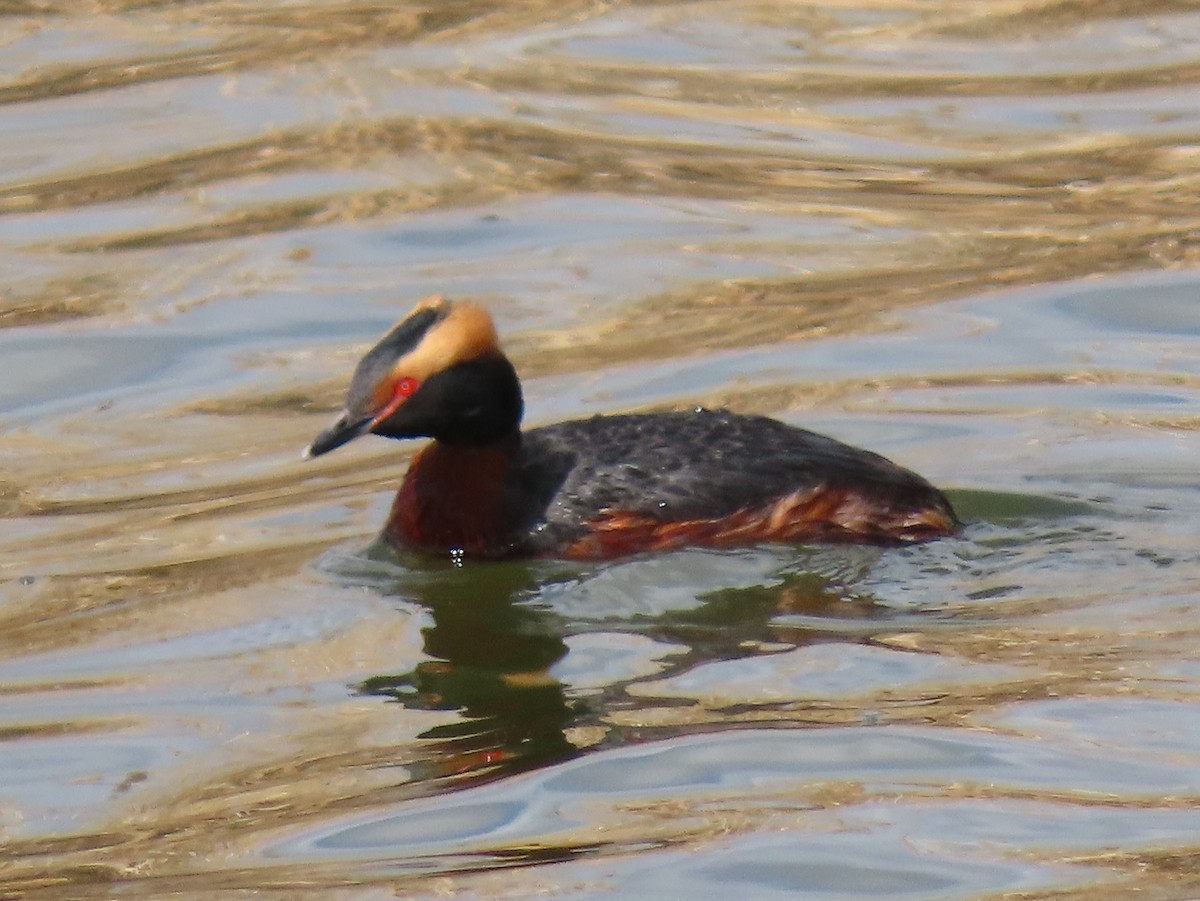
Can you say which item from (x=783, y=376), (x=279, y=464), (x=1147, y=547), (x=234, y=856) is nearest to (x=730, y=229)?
(x=783, y=376)

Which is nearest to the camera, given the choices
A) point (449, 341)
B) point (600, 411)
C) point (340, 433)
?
point (340, 433)

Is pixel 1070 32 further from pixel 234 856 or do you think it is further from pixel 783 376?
pixel 234 856

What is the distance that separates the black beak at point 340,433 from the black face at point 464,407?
1.7 inches

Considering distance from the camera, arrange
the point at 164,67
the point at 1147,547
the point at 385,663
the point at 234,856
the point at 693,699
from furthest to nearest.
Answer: the point at 164,67
the point at 1147,547
the point at 385,663
the point at 693,699
the point at 234,856

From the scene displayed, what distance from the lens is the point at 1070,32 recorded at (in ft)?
50.3

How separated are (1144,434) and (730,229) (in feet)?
12.0

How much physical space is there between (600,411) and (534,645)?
106 inches

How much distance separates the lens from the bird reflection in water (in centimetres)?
675

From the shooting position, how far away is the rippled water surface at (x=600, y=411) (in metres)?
6.23

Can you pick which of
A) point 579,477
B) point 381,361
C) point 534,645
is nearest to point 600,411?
point 579,477

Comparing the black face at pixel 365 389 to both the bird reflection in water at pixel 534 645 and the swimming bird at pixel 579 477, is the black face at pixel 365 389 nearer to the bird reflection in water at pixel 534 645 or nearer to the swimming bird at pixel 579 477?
the swimming bird at pixel 579 477

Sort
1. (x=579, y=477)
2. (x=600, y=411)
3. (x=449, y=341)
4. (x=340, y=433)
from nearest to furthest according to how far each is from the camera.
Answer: (x=340, y=433)
(x=449, y=341)
(x=579, y=477)
(x=600, y=411)

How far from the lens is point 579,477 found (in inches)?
330

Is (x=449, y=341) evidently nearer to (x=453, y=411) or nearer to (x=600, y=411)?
(x=453, y=411)
